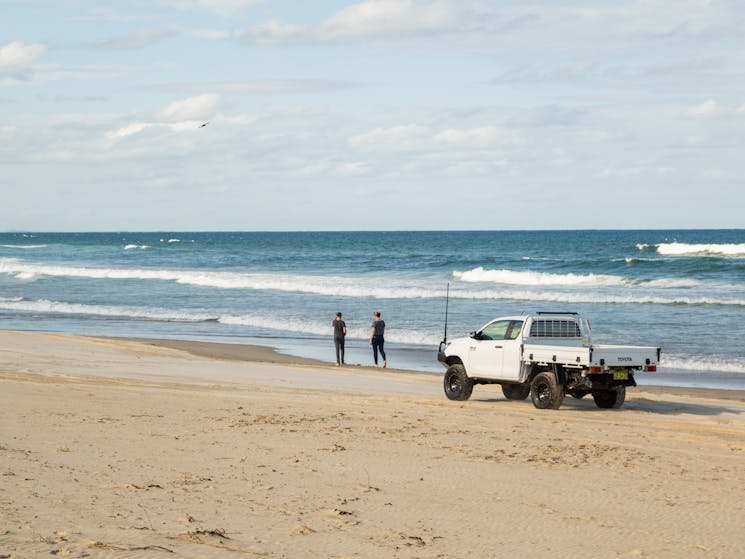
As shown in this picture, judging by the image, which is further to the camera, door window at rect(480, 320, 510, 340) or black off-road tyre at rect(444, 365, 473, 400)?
black off-road tyre at rect(444, 365, 473, 400)

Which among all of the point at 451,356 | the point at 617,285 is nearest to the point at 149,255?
the point at 617,285

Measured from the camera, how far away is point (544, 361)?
16.8 m

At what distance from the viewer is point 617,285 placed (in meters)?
53.3

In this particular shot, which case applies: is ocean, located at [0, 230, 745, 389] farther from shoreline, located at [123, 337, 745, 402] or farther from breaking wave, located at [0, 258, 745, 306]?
shoreline, located at [123, 337, 745, 402]

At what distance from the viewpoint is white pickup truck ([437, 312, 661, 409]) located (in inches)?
645

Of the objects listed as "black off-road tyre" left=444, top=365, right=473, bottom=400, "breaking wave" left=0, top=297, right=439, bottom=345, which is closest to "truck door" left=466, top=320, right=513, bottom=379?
"black off-road tyre" left=444, top=365, right=473, bottom=400

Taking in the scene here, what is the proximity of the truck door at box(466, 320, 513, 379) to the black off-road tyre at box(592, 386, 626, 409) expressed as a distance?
1.73 m

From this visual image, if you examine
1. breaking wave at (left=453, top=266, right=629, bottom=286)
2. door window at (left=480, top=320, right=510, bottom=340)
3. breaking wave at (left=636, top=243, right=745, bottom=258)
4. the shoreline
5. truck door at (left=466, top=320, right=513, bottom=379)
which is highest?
breaking wave at (left=636, top=243, right=745, bottom=258)

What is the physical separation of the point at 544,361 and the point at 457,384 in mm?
2052

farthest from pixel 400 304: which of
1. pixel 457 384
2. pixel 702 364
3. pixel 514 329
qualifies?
pixel 514 329

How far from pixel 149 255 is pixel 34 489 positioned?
3690 inches

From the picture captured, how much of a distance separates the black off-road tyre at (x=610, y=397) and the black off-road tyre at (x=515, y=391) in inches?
64.7

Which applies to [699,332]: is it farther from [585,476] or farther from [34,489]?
[34,489]

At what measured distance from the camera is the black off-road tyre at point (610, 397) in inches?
672
